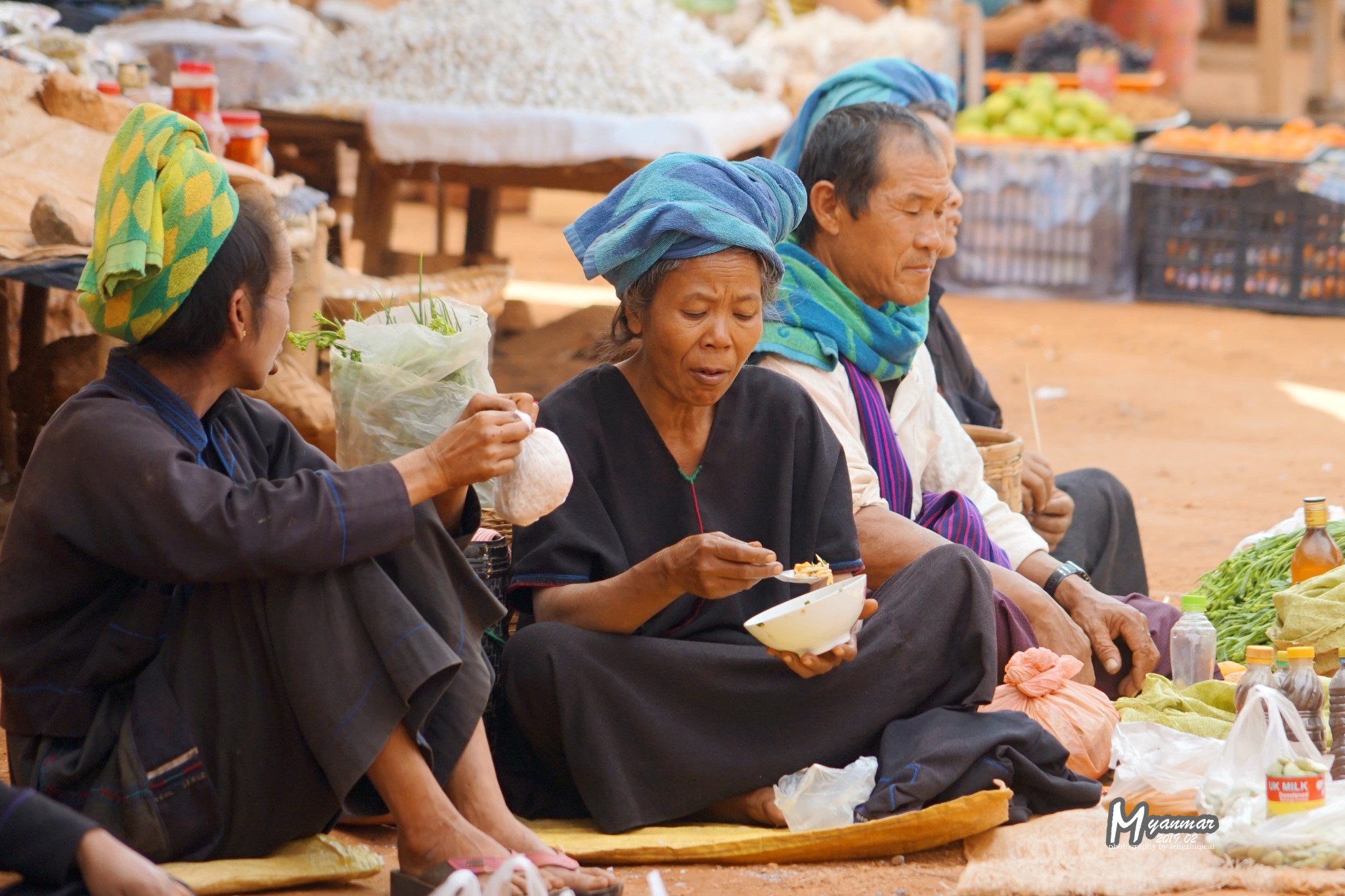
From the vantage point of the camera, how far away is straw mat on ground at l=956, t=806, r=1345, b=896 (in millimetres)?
2303

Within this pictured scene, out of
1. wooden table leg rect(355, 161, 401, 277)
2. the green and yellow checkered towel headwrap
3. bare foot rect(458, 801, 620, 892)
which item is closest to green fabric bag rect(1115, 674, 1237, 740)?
bare foot rect(458, 801, 620, 892)

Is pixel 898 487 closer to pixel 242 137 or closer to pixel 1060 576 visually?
pixel 1060 576

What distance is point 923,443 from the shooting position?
3455 mm

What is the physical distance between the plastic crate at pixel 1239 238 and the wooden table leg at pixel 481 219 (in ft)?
13.8

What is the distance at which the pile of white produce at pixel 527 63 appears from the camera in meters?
6.38

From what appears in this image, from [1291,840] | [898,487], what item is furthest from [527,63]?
[1291,840]

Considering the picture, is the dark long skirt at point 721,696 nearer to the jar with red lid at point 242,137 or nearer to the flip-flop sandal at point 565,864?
the flip-flop sandal at point 565,864

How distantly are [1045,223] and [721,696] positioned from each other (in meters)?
7.90

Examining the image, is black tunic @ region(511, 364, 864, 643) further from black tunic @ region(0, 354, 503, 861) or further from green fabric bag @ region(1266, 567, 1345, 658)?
green fabric bag @ region(1266, 567, 1345, 658)

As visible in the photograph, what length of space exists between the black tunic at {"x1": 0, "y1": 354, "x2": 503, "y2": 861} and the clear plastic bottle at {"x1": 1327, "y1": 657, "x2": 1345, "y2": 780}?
5.22ft

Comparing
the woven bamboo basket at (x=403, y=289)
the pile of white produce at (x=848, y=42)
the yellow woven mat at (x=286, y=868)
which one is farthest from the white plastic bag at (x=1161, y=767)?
the pile of white produce at (x=848, y=42)

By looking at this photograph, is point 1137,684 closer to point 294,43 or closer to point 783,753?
point 783,753

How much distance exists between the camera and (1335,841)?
235 cm

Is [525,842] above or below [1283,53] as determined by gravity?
below
